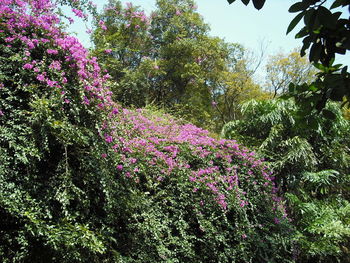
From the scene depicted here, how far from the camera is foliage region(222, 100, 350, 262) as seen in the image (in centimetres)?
455

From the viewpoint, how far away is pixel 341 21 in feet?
3.75

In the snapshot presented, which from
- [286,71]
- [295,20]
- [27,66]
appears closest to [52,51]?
[27,66]

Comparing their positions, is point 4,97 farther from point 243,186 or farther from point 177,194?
point 243,186

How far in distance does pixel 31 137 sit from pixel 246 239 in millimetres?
2773

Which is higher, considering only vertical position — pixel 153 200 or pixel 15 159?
pixel 15 159

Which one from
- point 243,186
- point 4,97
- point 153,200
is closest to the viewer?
point 4,97

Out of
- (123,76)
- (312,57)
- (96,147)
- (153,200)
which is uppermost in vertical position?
(123,76)

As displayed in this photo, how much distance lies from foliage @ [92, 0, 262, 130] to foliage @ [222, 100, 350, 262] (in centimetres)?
659

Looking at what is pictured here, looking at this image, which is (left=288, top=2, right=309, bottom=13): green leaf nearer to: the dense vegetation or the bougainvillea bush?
the dense vegetation

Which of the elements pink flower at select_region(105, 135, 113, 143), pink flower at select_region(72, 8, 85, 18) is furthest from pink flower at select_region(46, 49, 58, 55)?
pink flower at select_region(105, 135, 113, 143)

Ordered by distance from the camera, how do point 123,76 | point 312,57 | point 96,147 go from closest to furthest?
point 312,57 < point 96,147 < point 123,76

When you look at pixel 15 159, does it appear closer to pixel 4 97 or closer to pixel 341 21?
pixel 4 97

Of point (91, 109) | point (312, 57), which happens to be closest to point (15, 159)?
point (91, 109)

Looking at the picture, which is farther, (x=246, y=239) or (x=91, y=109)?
(x=246, y=239)
